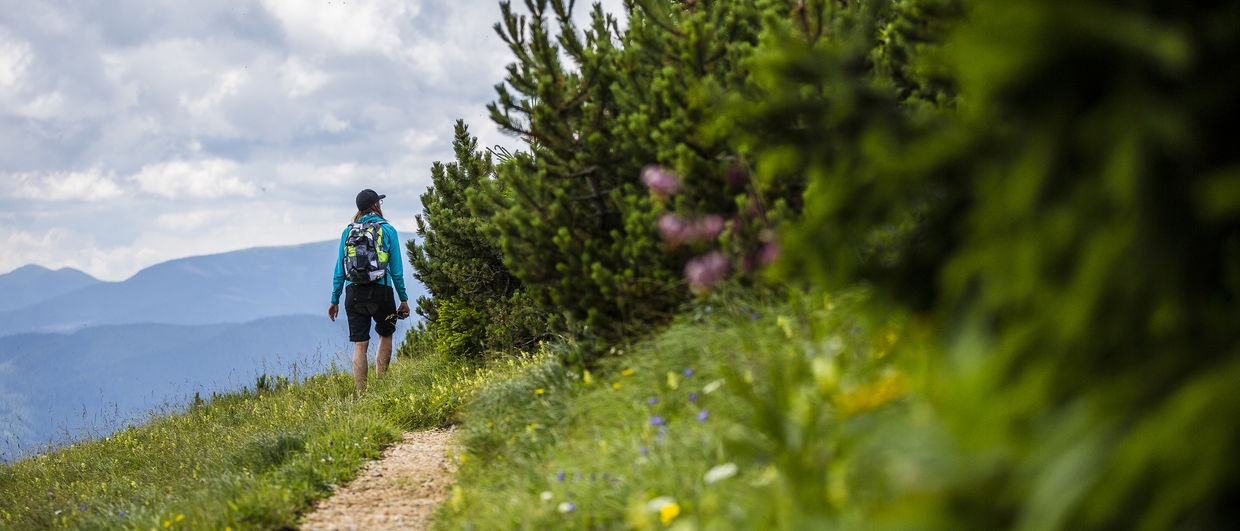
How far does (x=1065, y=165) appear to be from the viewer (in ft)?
4.20

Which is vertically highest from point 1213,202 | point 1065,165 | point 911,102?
point 911,102

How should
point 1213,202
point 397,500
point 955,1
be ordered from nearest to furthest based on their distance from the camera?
point 1213,202
point 955,1
point 397,500

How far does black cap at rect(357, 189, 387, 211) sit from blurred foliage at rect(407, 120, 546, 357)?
133 centimetres

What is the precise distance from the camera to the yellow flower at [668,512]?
2482mm

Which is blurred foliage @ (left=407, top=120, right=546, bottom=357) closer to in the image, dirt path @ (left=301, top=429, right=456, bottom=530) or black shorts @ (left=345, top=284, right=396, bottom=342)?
black shorts @ (left=345, top=284, right=396, bottom=342)

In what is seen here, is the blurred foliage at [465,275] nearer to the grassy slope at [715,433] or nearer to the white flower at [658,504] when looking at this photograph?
the grassy slope at [715,433]

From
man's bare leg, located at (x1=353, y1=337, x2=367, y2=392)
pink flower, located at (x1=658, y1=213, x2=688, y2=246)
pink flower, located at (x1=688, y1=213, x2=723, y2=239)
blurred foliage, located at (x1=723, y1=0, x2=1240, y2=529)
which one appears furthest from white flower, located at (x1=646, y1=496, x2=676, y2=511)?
man's bare leg, located at (x1=353, y1=337, x2=367, y2=392)

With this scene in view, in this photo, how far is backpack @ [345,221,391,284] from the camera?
9164 millimetres

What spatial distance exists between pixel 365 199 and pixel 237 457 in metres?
3.91

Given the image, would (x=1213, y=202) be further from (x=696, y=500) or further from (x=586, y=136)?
(x=586, y=136)

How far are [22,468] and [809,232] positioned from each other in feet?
50.6

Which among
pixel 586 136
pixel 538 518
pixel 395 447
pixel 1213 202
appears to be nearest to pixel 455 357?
pixel 395 447

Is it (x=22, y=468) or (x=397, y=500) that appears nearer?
(x=397, y=500)

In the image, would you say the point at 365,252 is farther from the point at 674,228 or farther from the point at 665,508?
the point at 665,508
